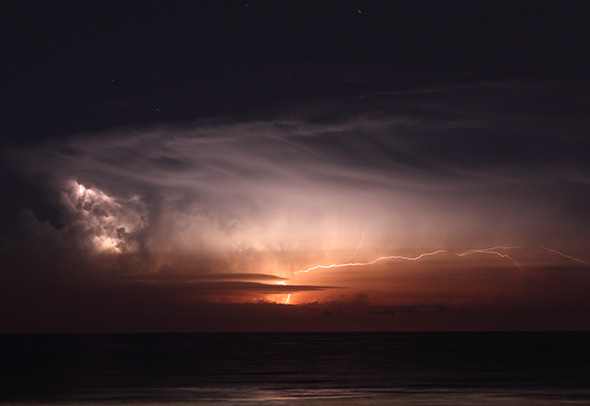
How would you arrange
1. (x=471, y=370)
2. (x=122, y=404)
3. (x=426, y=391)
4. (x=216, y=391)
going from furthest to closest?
(x=471, y=370) < (x=216, y=391) < (x=426, y=391) < (x=122, y=404)

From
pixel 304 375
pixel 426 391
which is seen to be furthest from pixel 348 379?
pixel 426 391

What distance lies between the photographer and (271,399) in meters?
44.4

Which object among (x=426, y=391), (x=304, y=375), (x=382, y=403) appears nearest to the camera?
(x=382, y=403)

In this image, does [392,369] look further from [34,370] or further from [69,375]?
[34,370]

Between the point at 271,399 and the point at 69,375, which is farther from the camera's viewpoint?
the point at 69,375

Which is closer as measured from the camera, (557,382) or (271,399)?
(271,399)

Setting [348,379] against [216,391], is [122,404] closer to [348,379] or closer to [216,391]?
[216,391]

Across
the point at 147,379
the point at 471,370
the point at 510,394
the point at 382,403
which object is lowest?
the point at 382,403

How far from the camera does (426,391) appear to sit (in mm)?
50469

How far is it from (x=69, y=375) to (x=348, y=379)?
98.7 feet

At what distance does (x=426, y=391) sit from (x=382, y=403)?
13520 millimetres

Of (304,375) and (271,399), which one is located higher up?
(304,375)

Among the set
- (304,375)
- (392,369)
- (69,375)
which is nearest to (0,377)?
(69,375)

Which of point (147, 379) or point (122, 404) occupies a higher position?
point (147, 379)
